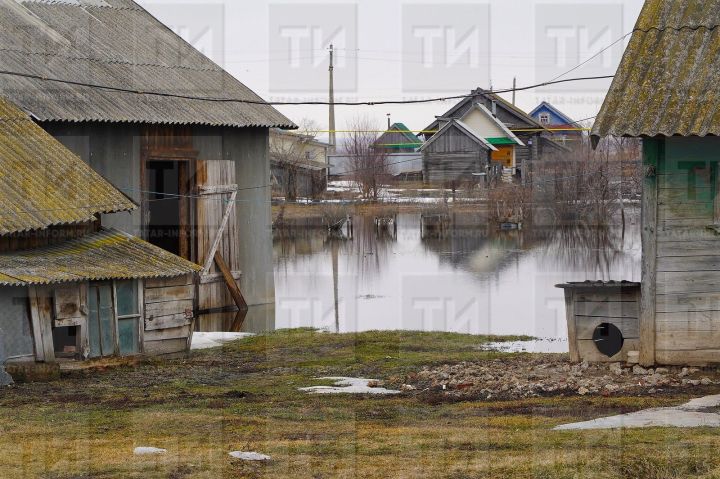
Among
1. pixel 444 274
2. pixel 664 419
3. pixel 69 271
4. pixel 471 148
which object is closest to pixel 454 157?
pixel 471 148

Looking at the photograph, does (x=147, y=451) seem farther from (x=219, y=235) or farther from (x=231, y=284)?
(x=231, y=284)

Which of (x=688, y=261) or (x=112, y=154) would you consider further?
(x=112, y=154)

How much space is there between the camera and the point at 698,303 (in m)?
14.8

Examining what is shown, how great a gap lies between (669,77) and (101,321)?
9.50 m

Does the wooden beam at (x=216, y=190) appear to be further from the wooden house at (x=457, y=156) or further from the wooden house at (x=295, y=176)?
the wooden house at (x=457, y=156)

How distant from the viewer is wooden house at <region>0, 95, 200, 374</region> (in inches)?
702

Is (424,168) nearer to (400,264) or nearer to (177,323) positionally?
(400,264)

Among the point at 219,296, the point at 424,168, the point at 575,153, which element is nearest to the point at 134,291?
the point at 219,296

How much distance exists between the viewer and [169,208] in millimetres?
28297

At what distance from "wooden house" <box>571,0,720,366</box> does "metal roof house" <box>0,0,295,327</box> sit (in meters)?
12.4

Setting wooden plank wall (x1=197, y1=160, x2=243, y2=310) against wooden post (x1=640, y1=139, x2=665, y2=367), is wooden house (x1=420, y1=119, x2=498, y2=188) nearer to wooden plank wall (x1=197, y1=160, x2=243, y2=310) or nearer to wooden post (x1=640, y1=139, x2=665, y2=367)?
wooden plank wall (x1=197, y1=160, x2=243, y2=310)

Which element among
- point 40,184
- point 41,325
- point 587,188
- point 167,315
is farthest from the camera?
point 587,188

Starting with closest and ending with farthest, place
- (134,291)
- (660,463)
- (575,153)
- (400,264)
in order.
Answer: (660,463), (134,291), (400,264), (575,153)

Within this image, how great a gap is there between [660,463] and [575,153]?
173ft
